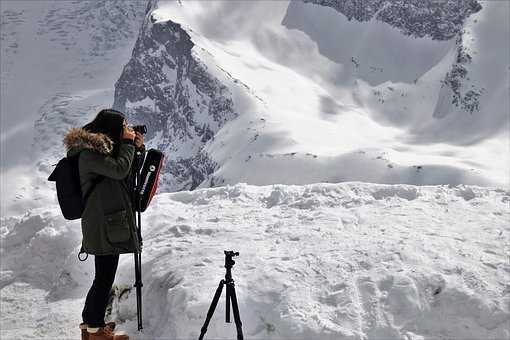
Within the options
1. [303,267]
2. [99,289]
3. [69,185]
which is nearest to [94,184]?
[69,185]

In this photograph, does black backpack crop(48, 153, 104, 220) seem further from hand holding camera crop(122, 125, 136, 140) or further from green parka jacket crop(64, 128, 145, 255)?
hand holding camera crop(122, 125, 136, 140)

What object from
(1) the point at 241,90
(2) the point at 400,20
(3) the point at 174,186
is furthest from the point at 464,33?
(3) the point at 174,186

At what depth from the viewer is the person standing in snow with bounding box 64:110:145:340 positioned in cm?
648

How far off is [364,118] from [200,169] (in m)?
44.0

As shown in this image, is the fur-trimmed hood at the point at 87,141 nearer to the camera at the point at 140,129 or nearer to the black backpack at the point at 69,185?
the black backpack at the point at 69,185

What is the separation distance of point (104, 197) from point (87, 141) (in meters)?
0.64

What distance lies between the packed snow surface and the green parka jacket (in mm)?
1982

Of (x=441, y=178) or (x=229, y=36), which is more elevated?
(x=229, y=36)

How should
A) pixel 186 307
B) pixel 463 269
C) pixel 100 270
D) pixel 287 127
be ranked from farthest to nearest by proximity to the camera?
pixel 287 127, pixel 463 269, pixel 186 307, pixel 100 270

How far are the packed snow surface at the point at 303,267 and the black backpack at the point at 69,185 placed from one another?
7.90ft

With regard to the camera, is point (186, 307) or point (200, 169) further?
point (200, 169)

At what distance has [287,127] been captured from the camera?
119875mm

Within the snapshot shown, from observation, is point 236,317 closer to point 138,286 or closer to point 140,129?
point 138,286

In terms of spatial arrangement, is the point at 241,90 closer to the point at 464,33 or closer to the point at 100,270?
the point at 464,33
